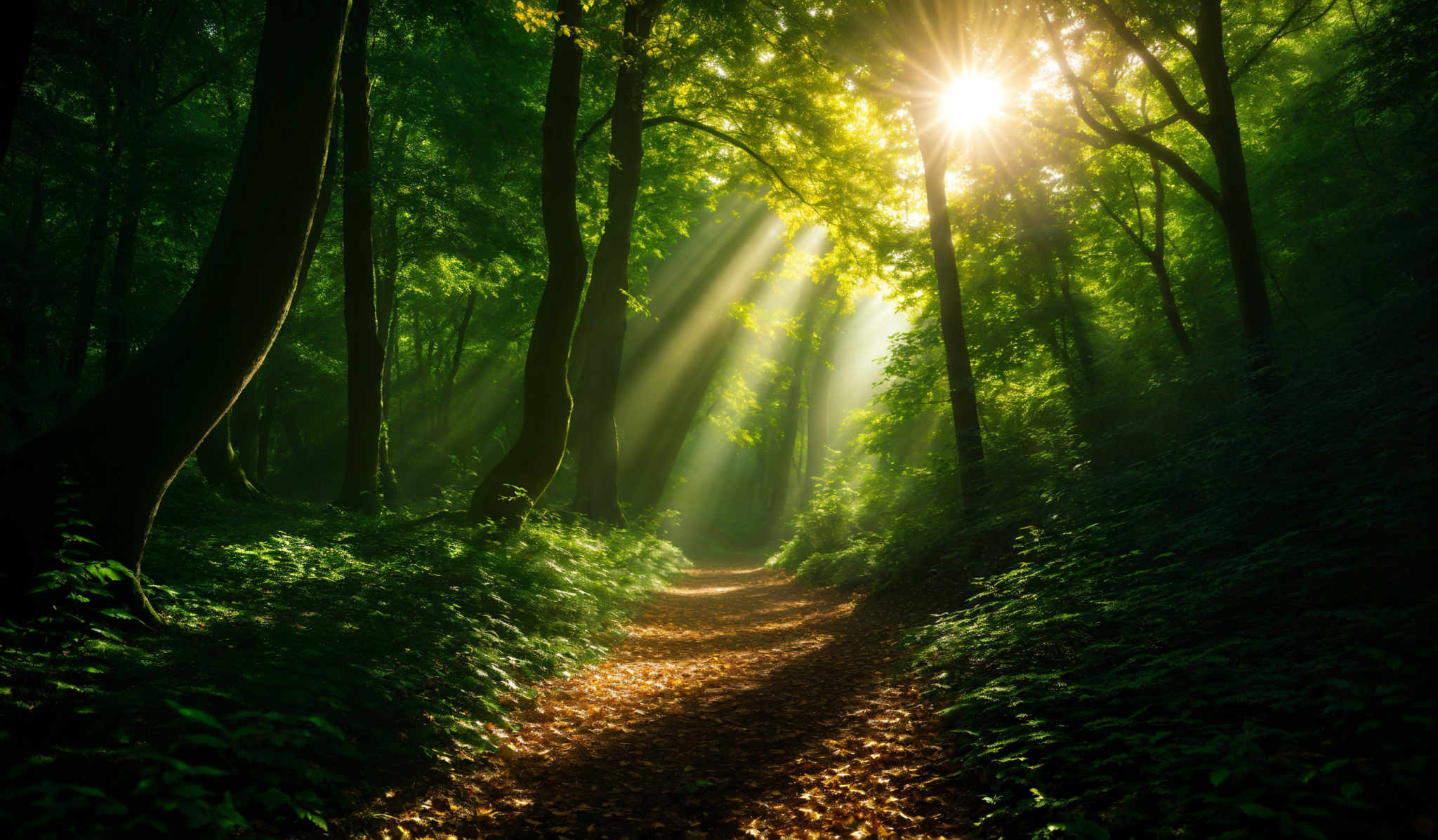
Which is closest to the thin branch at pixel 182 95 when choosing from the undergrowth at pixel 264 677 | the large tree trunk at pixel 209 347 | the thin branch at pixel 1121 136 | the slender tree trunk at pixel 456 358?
the undergrowth at pixel 264 677

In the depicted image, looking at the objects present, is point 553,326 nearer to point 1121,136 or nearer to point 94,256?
point 94,256

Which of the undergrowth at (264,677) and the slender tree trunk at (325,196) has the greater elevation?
the slender tree trunk at (325,196)

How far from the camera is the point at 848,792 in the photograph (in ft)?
12.6

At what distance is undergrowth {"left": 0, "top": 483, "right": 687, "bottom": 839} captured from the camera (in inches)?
98.2

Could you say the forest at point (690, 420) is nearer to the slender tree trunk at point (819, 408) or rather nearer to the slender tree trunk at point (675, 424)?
the slender tree trunk at point (675, 424)

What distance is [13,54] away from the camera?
12.0ft

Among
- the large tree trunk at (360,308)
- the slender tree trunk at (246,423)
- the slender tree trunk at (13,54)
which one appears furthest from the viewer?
the slender tree trunk at (246,423)

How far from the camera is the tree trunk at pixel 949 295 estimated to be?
1036cm

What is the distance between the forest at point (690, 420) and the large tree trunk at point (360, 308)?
99 mm

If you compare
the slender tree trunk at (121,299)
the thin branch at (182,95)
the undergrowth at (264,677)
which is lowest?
the undergrowth at (264,677)

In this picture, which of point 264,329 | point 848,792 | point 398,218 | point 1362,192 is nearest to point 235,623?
point 264,329

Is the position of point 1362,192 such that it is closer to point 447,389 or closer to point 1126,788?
point 1126,788

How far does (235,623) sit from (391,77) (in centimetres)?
1406

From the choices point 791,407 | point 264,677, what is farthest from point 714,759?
point 791,407
